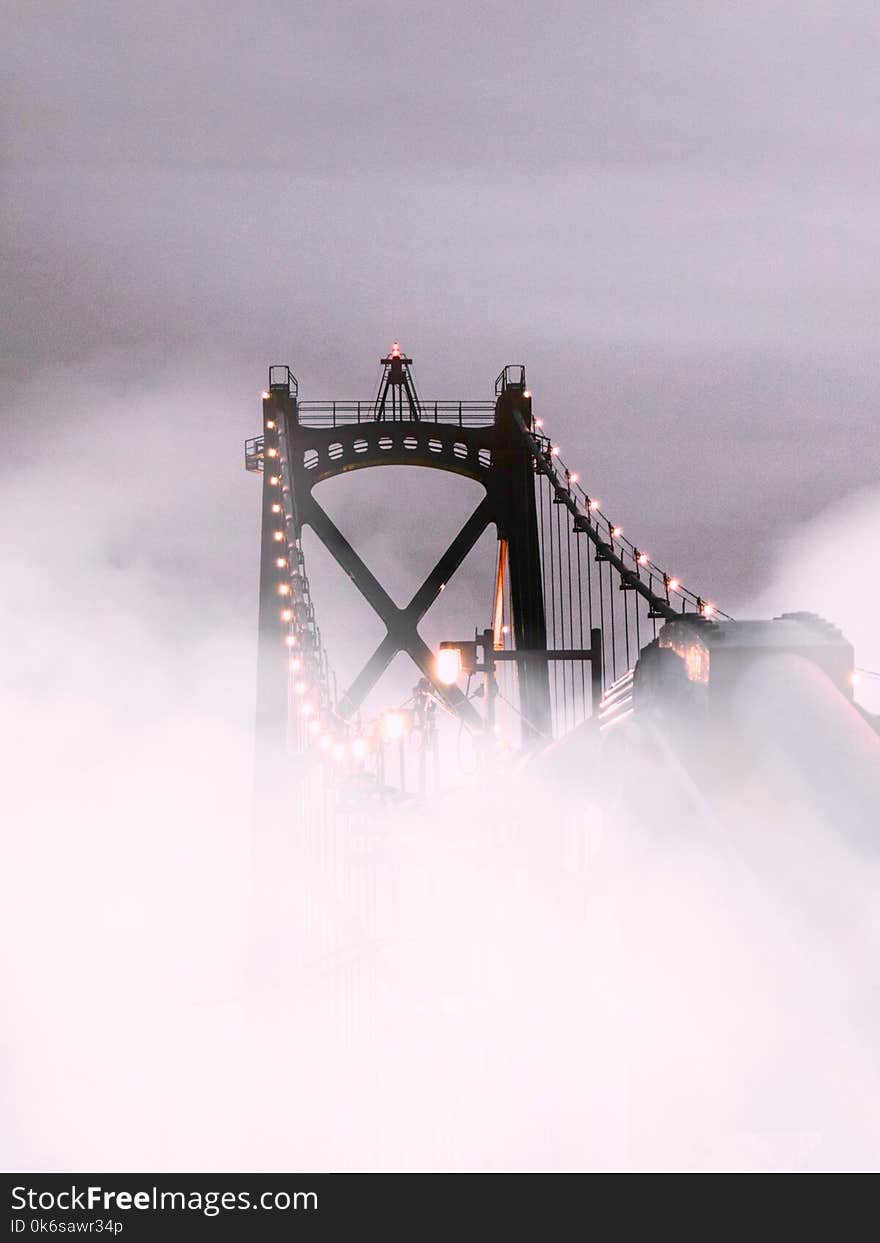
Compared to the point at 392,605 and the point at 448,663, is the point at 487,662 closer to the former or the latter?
the point at 448,663

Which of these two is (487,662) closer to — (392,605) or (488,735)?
→ (488,735)

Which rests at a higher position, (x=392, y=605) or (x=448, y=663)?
(x=392, y=605)

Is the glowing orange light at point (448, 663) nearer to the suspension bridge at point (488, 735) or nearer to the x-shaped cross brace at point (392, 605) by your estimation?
the suspension bridge at point (488, 735)

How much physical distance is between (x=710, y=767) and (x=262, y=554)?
22070mm

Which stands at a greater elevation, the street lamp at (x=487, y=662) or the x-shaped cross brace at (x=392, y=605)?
the x-shaped cross brace at (x=392, y=605)

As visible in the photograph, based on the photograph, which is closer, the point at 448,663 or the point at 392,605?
the point at 448,663

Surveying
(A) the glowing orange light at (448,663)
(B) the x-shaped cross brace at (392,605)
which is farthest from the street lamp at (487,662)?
(B) the x-shaped cross brace at (392,605)

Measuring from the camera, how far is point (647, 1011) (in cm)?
945

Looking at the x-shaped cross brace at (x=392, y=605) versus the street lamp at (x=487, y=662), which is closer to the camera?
the street lamp at (x=487, y=662)

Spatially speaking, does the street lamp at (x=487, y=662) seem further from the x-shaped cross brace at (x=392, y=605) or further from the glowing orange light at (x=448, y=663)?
the x-shaped cross brace at (x=392, y=605)

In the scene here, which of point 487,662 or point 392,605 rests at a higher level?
point 392,605

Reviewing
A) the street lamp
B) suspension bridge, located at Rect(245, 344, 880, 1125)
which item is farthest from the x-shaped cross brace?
the street lamp

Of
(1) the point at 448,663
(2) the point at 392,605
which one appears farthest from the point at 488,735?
(2) the point at 392,605
